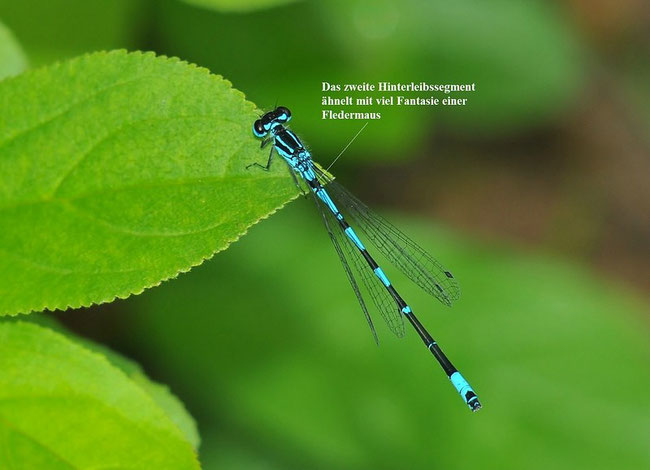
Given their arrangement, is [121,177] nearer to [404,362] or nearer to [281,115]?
[281,115]

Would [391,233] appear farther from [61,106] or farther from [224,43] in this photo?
[61,106]

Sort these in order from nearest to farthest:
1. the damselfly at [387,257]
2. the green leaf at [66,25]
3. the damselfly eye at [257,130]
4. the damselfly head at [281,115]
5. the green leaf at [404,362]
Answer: the damselfly eye at [257,130] → the damselfly head at [281,115] → the green leaf at [66,25] → the damselfly at [387,257] → the green leaf at [404,362]

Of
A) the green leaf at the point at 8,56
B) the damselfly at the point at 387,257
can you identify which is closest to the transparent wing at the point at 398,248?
the damselfly at the point at 387,257

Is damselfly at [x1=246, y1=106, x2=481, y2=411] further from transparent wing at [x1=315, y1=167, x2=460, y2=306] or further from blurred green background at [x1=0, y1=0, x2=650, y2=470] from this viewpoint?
blurred green background at [x1=0, y1=0, x2=650, y2=470]

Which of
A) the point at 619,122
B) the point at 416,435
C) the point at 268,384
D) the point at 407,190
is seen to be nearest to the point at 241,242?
the point at 268,384

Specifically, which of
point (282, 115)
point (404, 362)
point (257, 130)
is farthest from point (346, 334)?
point (257, 130)

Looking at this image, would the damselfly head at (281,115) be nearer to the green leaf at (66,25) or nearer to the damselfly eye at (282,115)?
the damselfly eye at (282,115)

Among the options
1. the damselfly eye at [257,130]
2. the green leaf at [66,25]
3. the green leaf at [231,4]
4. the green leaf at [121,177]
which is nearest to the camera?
the green leaf at [121,177]
